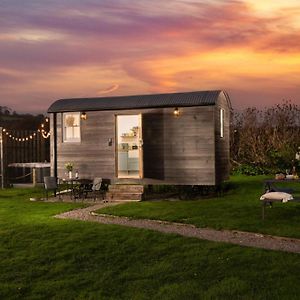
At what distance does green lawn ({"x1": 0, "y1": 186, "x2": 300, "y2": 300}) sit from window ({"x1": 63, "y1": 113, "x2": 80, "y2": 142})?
810 cm

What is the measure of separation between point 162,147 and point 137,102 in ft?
5.83

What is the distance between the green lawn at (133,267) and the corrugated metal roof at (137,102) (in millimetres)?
7013

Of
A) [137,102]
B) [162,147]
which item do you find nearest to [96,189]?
[162,147]

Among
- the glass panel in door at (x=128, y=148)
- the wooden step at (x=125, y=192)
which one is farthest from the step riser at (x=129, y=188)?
the glass panel in door at (x=128, y=148)

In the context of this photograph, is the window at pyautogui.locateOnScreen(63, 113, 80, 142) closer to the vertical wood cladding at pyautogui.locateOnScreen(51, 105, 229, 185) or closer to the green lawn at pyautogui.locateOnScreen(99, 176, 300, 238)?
the vertical wood cladding at pyautogui.locateOnScreen(51, 105, 229, 185)

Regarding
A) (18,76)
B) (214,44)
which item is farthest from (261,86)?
(18,76)

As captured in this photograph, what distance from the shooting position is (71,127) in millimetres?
17953

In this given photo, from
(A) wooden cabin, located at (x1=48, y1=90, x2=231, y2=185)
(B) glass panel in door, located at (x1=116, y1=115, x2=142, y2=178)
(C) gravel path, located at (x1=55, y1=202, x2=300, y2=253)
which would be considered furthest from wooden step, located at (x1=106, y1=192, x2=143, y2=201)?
(C) gravel path, located at (x1=55, y1=202, x2=300, y2=253)

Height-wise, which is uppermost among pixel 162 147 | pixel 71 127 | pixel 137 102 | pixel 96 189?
pixel 137 102

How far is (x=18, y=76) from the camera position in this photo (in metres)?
24.7

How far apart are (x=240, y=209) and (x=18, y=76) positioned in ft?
53.5

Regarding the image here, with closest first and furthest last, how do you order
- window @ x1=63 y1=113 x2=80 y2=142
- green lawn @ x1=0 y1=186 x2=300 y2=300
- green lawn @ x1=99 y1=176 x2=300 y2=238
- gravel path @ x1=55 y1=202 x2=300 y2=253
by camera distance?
green lawn @ x1=0 y1=186 x2=300 y2=300 → gravel path @ x1=55 y1=202 x2=300 y2=253 → green lawn @ x1=99 y1=176 x2=300 y2=238 → window @ x1=63 y1=113 x2=80 y2=142

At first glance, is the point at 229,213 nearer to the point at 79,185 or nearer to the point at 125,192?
the point at 125,192

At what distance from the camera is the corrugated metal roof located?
1588 centimetres
